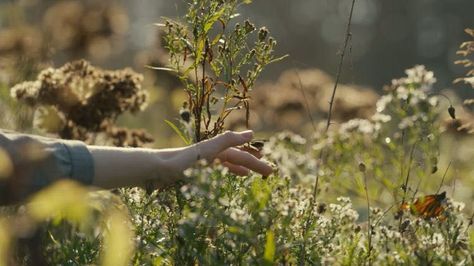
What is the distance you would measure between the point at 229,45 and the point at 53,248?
0.81 m

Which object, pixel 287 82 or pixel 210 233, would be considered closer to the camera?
pixel 210 233

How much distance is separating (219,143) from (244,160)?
0.30 feet

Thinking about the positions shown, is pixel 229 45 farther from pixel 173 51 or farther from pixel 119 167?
pixel 119 167

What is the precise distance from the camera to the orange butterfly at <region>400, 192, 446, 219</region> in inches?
113

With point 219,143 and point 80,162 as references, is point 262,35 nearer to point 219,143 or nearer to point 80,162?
point 219,143

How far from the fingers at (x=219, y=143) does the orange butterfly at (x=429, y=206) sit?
23.5 inches

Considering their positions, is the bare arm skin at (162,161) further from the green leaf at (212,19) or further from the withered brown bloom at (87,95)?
the withered brown bloom at (87,95)

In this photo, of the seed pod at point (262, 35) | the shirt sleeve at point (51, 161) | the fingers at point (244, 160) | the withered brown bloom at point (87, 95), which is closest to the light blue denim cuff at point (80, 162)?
the shirt sleeve at point (51, 161)

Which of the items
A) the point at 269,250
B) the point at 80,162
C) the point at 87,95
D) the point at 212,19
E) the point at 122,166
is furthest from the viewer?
the point at 87,95

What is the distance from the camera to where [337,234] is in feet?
9.84

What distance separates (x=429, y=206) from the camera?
289 cm

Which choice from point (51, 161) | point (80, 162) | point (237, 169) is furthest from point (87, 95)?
point (51, 161)

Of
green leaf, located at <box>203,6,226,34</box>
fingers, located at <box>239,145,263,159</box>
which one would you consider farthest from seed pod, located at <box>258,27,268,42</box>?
fingers, located at <box>239,145,263,159</box>

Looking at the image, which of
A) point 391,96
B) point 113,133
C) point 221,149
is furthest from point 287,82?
point 221,149
